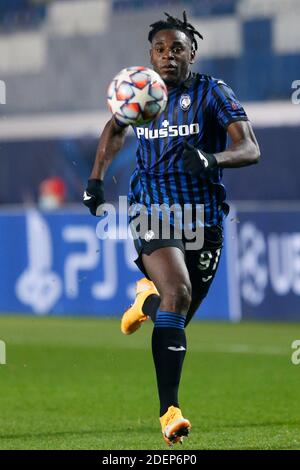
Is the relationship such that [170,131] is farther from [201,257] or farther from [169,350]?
[169,350]

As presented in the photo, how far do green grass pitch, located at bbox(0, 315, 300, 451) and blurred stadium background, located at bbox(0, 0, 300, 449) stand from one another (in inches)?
1.7

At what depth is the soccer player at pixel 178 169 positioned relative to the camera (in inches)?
246

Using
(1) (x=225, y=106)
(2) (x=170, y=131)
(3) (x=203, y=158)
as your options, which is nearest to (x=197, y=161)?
(3) (x=203, y=158)

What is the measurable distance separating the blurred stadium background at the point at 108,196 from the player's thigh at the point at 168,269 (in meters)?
2.19

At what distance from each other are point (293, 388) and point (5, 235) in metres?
6.92

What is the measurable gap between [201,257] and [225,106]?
837 mm

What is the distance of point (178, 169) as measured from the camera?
666cm

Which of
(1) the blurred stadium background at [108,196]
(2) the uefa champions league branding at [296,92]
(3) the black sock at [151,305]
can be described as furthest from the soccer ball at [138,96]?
(2) the uefa champions league branding at [296,92]

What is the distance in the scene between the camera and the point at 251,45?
16.6 metres

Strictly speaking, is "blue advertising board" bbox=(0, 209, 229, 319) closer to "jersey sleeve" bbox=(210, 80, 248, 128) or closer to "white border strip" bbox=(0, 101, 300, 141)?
"white border strip" bbox=(0, 101, 300, 141)

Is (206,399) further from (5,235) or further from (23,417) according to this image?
(5,235)

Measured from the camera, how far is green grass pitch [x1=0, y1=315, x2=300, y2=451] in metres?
6.89

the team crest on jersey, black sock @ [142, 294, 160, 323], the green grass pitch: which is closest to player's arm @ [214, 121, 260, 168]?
the team crest on jersey
